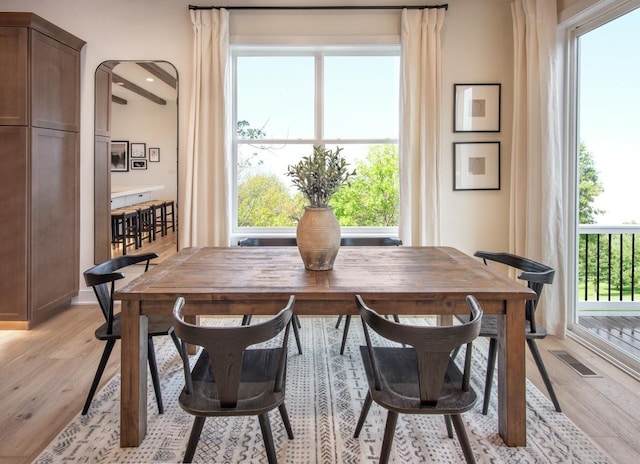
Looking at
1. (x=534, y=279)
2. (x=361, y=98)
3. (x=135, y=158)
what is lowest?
(x=534, y=279)

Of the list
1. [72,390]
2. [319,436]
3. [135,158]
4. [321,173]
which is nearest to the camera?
[319,436]

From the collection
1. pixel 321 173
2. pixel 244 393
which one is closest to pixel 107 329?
pixel 244 393

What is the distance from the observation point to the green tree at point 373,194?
14.3 ft

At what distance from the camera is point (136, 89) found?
417 centimetres

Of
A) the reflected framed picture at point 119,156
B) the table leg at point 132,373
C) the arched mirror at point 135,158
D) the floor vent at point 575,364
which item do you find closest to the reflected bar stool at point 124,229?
the arched mirror at point 135,158

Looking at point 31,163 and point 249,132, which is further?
A: point 249,132

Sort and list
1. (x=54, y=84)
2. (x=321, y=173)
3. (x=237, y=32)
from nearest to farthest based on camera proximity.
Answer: (x=321, y=173)
(x=54, y=84)
(x=237, y=32)

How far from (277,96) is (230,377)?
3.34 m

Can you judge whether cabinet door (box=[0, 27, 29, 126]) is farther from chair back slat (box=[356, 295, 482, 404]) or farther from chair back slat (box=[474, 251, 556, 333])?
chair back slat (box=[474, 251, 556, 333])

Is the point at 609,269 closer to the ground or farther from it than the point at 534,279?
closer to the ground

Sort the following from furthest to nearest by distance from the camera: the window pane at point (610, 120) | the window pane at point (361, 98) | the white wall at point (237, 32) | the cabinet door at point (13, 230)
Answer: the window pane at point (361, 98) < the white wall at point (237, 32) < the cabinet door at point (13, 230) < the window pane at point (610, 120)

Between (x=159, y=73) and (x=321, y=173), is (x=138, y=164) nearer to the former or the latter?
(x=159, y=73)

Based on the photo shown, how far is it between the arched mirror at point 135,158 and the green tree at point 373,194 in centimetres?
161

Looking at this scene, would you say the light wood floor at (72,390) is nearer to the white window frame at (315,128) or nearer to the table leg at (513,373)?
the table leg at (513,373)
